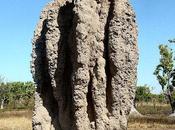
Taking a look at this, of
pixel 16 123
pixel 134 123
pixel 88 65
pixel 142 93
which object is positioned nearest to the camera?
pixel 88 65

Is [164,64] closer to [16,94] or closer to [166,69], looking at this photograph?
[166,69]

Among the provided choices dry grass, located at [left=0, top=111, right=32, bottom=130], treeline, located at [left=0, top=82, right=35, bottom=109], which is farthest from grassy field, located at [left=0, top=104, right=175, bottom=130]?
treeline, located at [left=0, top=82, right=35, bottom=109]

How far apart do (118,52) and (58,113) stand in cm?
169

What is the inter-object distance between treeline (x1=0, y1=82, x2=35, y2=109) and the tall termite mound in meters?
71.6

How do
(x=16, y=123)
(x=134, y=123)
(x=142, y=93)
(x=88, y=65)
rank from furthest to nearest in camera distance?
(x=142, y=93), (x=134, y=123), (x=16, y=123), (x=88, y=65)

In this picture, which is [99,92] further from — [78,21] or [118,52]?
[78,21]

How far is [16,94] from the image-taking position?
89.7 meters

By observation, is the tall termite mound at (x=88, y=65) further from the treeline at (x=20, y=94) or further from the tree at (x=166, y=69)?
the treeline at (x=20, y=94)

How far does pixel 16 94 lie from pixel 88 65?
3235 inches

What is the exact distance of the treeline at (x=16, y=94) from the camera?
3265 inches

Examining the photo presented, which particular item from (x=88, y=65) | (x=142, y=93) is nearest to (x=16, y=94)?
(x=142, y=93)

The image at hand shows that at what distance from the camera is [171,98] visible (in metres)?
53.4

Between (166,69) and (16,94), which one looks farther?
(16,94)

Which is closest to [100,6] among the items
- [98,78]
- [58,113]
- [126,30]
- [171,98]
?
[126,30]
